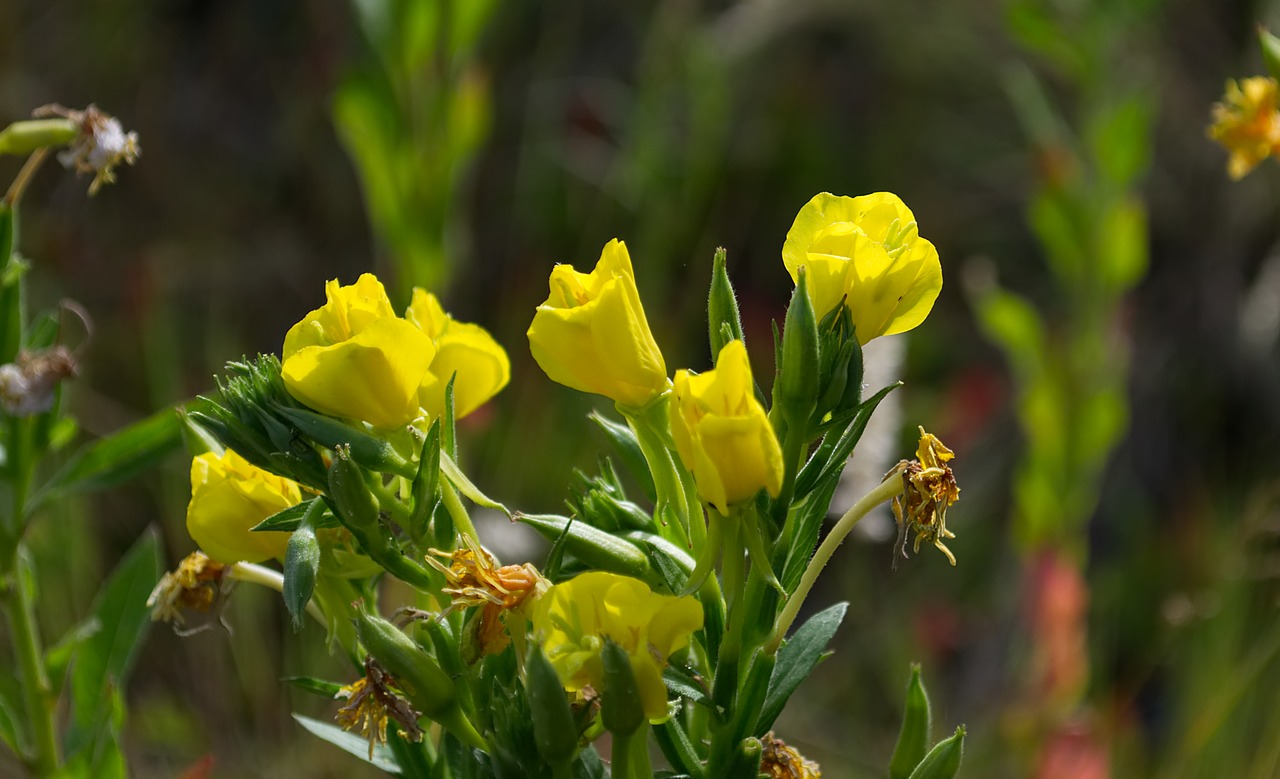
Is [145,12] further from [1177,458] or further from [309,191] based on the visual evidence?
[1177,458]

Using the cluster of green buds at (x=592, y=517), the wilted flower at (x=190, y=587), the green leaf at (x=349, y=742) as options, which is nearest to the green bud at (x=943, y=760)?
the cluster of green buds at (x=592, y=517)

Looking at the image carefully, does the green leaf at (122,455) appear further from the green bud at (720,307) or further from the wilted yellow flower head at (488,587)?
the green bud at (720,307)

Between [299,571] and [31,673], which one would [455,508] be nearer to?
[299,571]

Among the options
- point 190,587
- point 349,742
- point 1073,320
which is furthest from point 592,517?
point 1073,320

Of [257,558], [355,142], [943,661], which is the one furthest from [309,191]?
[257,558]

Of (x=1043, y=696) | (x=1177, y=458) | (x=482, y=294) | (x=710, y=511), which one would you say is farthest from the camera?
(x=482, y=294)

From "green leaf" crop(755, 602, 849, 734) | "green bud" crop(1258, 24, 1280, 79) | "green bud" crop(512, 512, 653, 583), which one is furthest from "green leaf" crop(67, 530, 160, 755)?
"green bud" crop(1258, 24, 1280, 79)

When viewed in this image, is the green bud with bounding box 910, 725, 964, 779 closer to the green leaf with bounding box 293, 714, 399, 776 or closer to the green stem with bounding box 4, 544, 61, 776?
the green leaf with bounding box 293, 714, 399, 776
